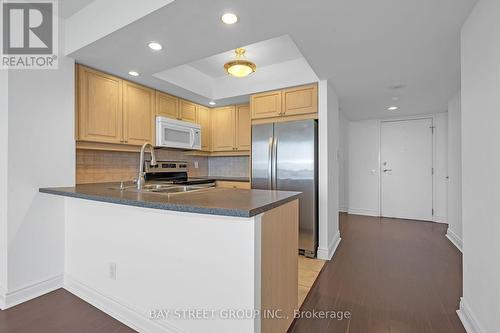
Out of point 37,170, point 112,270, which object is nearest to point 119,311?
point 112,270

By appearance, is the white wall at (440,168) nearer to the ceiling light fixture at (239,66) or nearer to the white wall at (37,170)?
the ceiling light fixture at (239,66)

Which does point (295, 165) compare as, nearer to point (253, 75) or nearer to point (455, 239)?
point (253, 75)

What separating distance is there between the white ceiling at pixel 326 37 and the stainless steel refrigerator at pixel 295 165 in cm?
77

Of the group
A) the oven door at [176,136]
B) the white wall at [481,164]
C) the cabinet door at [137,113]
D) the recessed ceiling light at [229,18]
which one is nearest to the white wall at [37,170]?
the cabinet door at [137,113]

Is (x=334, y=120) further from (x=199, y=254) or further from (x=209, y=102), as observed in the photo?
(x=199, y=254)

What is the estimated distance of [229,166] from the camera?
4570mm

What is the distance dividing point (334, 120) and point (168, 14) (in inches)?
98.4

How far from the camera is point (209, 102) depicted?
4.02 metres

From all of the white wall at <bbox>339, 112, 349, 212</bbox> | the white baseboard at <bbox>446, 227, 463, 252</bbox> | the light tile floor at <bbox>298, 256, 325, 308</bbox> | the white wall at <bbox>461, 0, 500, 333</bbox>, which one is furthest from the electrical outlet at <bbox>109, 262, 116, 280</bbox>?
the white wall at <bbox>339, 112, 349, 212</bbox>

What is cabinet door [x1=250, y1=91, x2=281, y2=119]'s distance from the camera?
3.28 m

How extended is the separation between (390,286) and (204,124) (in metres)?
3.43

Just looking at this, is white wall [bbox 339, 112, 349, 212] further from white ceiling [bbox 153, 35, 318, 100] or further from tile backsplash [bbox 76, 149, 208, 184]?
tile backsplash [bbox 76, 149, 208, 184]

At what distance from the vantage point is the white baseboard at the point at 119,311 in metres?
1.55

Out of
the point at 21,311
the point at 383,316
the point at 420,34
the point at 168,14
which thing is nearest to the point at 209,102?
the point at 168,14
